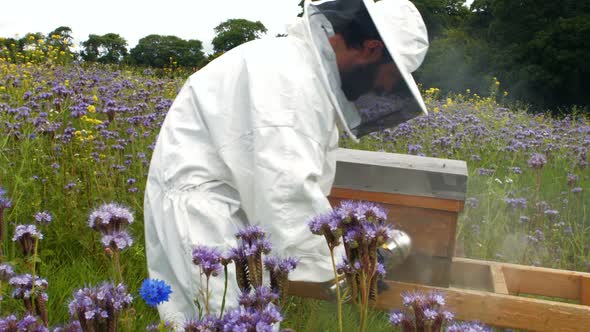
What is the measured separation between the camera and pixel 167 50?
44844mm

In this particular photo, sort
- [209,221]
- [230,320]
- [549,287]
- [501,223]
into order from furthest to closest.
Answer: [501,223] → [549,287] → [209,221] → [230,320]

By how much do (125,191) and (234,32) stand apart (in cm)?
5238

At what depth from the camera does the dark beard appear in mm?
2814

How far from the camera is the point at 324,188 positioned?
9.59 feet

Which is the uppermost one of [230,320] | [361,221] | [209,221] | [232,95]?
[232,95]

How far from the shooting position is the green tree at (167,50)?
43.5m

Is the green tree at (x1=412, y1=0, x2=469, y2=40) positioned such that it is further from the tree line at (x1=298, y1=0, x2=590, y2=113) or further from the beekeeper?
the beekeeper

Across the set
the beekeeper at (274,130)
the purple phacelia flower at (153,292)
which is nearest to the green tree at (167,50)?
the beekeeper at (274,130)

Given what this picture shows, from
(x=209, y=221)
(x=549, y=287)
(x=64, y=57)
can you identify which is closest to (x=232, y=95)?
(x=209, y=221)

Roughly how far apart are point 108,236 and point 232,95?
1221 mm

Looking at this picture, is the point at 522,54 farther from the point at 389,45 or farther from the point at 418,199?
the point at 389,45

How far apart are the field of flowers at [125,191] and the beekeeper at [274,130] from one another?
46cm

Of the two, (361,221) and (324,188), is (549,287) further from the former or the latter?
(361,221)

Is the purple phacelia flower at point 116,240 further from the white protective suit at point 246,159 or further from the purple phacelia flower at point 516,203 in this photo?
the purple phacelia flower at point 516,203
